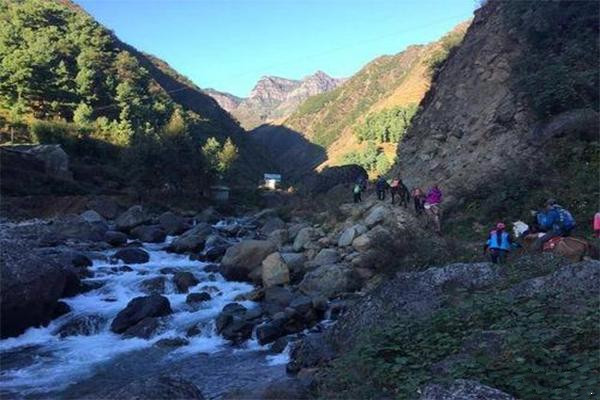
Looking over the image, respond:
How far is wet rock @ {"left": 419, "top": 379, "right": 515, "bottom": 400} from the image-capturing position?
14.9 feet

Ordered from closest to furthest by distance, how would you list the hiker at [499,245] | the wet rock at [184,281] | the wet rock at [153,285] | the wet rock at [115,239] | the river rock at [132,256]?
1. the hiker at [499,245]
2. the wet rock at [153,285]
3. the wet rock at [184,281]
4. the river rock at [132,256]
5. the wet rock at [115,239]

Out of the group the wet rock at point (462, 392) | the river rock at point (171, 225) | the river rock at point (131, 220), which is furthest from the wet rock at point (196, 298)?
the river rock at point (131, 220)

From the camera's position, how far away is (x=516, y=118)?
21.3 m

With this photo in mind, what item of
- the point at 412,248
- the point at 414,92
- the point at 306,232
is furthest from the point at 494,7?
the point at 414,92

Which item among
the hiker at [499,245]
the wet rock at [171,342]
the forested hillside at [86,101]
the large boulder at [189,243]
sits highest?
the forested hillside at [86,101]

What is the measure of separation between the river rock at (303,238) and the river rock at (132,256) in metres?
6.29

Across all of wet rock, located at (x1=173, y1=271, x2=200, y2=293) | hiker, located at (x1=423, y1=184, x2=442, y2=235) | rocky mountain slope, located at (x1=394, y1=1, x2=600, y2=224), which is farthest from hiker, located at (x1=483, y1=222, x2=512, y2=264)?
wet rock, located at (x1=173, y1=271, x2=200, y2=293)

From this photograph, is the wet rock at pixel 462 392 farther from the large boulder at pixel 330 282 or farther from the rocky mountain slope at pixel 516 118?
the rocky mountain slope at pixel 516 118

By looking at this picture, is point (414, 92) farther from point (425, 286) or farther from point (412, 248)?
point (425, 286)

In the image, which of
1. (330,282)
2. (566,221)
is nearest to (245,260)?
(330,282)

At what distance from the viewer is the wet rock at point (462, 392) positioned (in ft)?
14.9

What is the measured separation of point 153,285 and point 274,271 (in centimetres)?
412

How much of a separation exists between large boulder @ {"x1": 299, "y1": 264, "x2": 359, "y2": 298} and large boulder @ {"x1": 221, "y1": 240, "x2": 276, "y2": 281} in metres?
3.05

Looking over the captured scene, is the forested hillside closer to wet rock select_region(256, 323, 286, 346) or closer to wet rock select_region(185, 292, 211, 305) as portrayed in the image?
wet rock select_region(185, 292, 211, 305)
